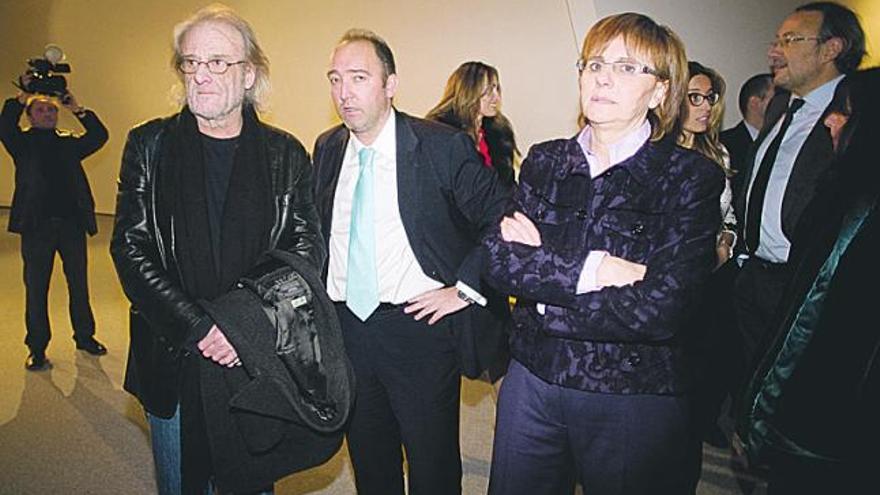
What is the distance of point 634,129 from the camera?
1709 mm

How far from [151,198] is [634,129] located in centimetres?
127

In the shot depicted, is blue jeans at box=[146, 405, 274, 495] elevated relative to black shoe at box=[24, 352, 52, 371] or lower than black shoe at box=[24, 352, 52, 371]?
elevated

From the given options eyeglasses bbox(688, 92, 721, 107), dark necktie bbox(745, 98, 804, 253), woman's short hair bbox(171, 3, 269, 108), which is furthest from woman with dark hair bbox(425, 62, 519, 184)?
woman's short hair bbox(171, 3, 269, 108)

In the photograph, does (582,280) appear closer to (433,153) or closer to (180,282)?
(433,153)

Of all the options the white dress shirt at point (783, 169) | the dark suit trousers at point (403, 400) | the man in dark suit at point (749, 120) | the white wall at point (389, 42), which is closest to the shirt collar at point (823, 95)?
the white dress shirt at point (783, 169)

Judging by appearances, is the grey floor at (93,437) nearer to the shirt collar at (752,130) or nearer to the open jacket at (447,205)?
the open jacket at (447,205)

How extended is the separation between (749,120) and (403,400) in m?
3.58

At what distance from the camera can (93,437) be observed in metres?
3.36

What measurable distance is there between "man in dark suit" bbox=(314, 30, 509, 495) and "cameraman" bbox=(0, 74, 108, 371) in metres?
2.71

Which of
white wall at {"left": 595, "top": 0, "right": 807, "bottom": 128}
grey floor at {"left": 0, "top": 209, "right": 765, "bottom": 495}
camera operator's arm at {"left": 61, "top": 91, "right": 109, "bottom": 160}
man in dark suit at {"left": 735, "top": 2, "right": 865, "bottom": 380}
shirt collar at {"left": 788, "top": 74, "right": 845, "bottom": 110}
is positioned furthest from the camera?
white wall at {"left": 595, "top": 0, "right": 807, "bottom": 128}

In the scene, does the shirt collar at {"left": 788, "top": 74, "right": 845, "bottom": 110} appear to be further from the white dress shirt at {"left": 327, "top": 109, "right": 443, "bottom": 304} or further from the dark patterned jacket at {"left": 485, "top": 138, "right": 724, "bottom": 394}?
the white dress shirt at {"left": 327, "top": 109, "right": 443, "bottom": 304}

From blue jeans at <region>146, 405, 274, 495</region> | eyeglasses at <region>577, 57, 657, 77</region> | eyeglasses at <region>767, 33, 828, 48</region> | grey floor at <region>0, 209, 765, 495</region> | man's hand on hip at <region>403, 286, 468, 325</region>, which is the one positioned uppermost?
eyeglasses at <region>767, 33, 828, 48</region>

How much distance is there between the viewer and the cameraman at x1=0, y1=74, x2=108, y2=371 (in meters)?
4.13

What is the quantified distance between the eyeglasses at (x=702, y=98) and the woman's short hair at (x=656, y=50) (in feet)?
5.11
